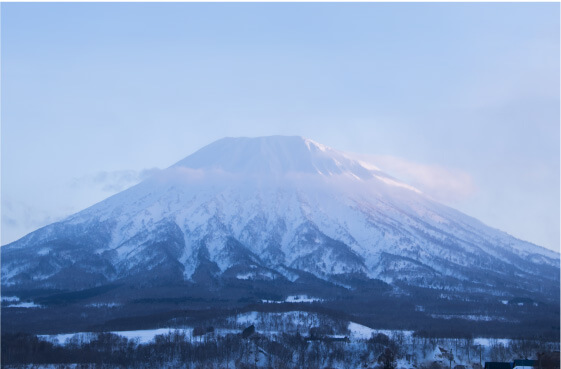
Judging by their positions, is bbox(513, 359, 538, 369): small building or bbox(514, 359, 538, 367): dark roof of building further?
bbox(514, 359, 538, 367): dark roof of building

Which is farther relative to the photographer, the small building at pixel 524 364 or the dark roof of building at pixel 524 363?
the dark roof of building at pixel 524 363

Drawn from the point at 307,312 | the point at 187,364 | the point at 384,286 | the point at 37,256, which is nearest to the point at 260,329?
the point at 307,312

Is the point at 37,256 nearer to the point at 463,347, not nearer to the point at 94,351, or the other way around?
the point at 94,351

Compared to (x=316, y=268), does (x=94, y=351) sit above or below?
below

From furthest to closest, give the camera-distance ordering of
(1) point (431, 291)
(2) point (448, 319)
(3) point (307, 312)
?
(1) point (431, 291)
(2) point (448, 319)
(3) point (307, 312)

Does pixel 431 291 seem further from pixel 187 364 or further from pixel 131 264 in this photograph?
pixel 187 364

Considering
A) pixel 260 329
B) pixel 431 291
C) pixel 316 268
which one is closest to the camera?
pixel 260 329

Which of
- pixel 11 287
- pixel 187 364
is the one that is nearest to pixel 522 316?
pixel 187 364

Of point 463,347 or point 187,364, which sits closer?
point 187,364

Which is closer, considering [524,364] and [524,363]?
[524,364]
